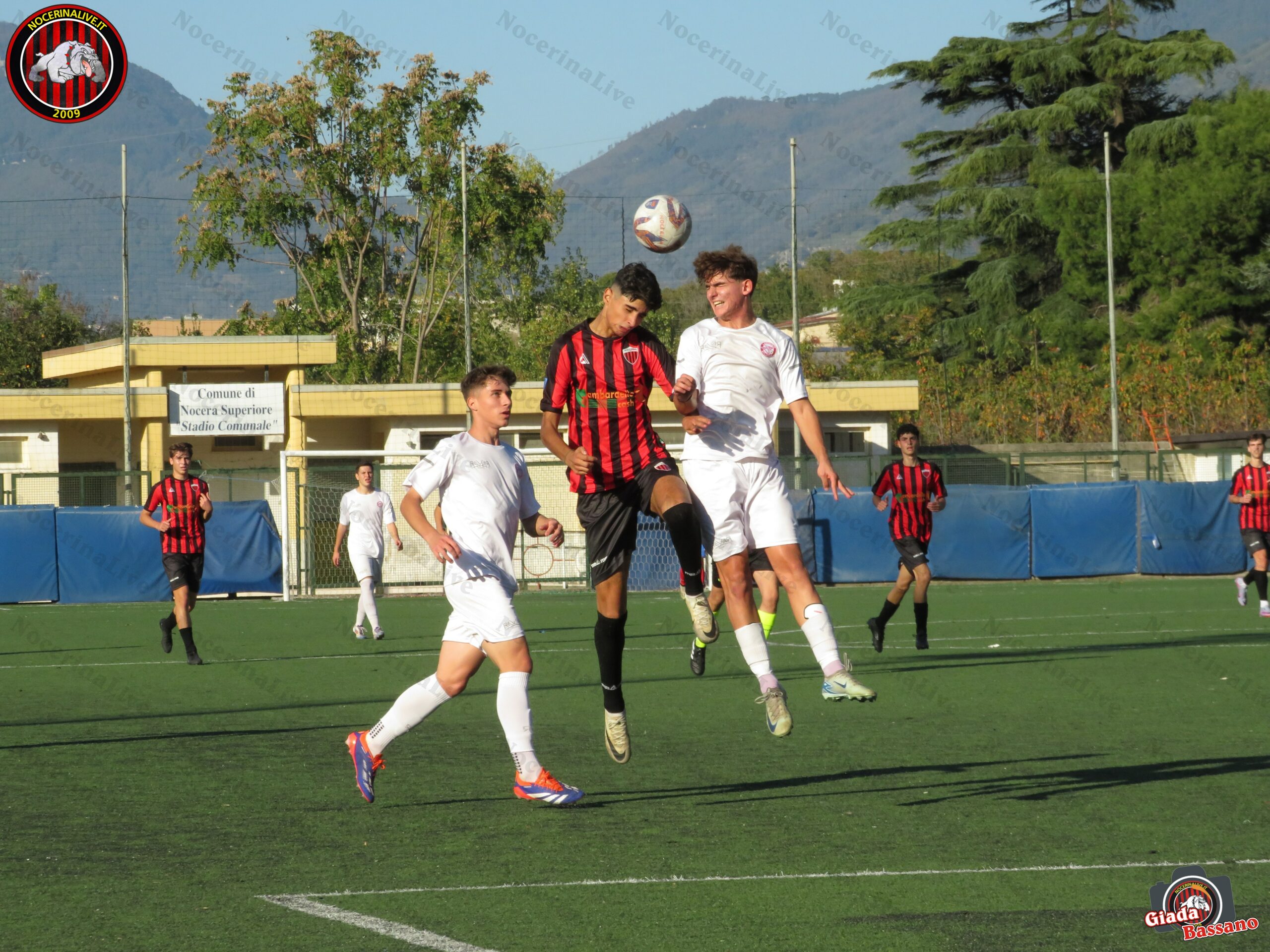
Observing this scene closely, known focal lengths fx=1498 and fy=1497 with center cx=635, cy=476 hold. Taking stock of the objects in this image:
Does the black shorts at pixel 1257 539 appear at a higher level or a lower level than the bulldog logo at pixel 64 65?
lower

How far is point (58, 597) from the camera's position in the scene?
24797mm

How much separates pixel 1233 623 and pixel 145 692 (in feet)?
38.8

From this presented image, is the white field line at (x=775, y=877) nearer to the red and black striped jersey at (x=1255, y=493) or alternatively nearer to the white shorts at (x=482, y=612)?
the white shorts at (x=482, y=612)

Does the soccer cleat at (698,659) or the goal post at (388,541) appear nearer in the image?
the soccer cleat at (698,659)

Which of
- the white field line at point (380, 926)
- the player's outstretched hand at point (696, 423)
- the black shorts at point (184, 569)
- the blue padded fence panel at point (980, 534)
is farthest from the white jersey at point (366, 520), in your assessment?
the blue padded fence panel at point (980, 534)

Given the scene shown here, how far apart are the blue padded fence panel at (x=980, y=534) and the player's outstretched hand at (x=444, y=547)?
21067mm

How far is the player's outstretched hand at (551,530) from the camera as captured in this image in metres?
6.90

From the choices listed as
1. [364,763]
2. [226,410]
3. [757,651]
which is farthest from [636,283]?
[226,410]

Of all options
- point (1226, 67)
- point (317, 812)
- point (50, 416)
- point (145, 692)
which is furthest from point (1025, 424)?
point (317, 812)

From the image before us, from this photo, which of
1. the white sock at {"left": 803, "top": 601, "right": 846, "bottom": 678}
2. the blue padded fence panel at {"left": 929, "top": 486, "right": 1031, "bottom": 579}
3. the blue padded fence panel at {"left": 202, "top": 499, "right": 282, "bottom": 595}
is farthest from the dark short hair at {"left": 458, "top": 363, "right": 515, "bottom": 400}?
the blue padded fence panel at {"left": 929, "top": 486, "right": 1031, "bottom": 579}

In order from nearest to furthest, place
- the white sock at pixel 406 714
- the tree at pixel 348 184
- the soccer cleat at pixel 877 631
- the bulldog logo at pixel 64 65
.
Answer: the white sock at pixel 406 714 → the soccer cleat at pixel 877 631 → the bulldog logo at pixel 64 65 → the tree at pixel 348 184

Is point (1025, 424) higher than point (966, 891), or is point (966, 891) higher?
point (1025, 424)

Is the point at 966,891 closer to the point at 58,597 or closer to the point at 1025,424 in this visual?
the point at 58,597

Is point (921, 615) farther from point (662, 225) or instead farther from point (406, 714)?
point (406, 714)
